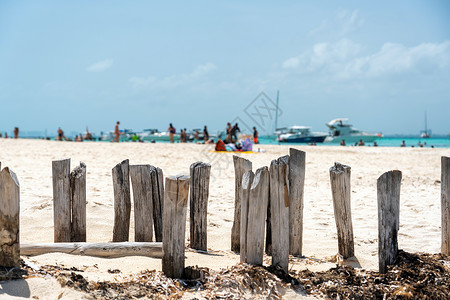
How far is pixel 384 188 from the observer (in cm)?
354

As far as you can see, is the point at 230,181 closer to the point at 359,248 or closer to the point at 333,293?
the point at 359,248

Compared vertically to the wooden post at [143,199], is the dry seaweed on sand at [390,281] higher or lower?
lower

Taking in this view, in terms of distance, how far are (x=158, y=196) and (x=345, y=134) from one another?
53914 millimetres

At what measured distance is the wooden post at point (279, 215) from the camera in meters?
3.53

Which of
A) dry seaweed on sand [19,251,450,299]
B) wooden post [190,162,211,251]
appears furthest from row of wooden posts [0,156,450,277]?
dry seaweed on sand [19,251,450,299]

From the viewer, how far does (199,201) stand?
414cm

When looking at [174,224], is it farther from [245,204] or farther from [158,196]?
[158,196]

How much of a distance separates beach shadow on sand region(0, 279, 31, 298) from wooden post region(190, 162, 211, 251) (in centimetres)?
178

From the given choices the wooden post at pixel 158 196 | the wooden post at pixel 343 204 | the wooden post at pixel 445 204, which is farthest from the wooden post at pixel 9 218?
the wooden post at pixel 445 204

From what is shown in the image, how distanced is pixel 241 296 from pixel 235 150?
618 inches

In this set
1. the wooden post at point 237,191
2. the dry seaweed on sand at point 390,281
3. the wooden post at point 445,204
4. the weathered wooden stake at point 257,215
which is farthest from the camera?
the wooden post at point 237,191

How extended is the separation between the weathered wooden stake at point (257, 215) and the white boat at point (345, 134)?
52.2 meters

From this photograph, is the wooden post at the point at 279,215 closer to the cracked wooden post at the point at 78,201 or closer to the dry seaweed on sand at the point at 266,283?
the dry seaweed on sand at the point at 266,283

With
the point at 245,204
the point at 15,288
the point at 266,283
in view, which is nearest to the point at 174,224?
the point at 245,204
